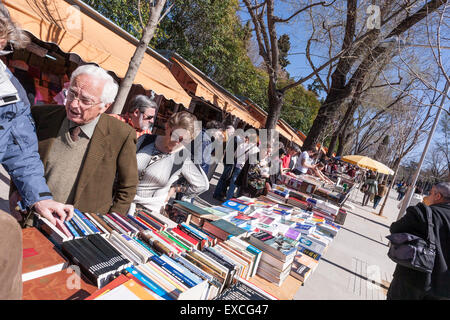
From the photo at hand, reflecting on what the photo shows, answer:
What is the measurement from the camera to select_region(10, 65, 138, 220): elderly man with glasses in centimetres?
158

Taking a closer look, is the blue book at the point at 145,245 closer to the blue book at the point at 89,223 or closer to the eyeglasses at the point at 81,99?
the blue book at the point at 89,223

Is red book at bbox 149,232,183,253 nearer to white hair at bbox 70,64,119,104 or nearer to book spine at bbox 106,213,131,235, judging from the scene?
book spine at bbox 106,213,131,235

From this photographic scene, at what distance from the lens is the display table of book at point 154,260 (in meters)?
1.08

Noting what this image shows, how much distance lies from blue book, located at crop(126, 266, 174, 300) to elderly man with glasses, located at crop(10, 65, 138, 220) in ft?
2.76

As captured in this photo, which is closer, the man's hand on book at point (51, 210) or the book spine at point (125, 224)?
the man's hand on book at point (51, 210)

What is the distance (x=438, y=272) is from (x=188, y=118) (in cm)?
285

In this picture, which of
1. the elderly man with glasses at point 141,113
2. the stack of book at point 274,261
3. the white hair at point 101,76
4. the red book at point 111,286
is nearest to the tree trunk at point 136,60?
the elderly man with glasses at point 141,113

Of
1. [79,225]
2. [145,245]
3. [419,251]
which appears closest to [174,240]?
[145,245]

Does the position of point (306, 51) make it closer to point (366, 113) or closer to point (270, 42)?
point (270, 42)

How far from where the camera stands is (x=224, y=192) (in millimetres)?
6914

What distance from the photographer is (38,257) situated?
44.5 inches

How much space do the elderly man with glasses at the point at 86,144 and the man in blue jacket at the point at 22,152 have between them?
0.56ft

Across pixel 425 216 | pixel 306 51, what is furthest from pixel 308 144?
pixel 425 216

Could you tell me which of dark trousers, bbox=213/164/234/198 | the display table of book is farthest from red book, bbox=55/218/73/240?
dark trousers, bbox=213/164/234/198
